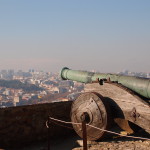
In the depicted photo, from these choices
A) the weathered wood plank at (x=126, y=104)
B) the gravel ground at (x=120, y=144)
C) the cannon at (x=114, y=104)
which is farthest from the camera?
the gravel ground at (x=120, y=144)

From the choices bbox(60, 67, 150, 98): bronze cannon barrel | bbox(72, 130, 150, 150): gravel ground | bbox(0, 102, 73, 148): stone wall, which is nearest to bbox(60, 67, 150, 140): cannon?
bbox(60, 67, 150, 98): bronze cannon barrel

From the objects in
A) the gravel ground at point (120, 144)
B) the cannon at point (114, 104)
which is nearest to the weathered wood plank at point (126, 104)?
the cannon at point (114, 104)

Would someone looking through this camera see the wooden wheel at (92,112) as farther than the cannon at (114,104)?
Yes

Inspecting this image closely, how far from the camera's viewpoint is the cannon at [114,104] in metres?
4.36

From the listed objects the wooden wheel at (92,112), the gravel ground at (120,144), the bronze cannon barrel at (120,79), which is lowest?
the gravel ground at (120,144)

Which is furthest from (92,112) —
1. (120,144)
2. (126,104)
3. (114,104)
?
(120,144)

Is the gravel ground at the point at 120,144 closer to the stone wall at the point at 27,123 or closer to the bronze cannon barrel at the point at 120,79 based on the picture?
the bronze cannon barrel at the point at 120,79

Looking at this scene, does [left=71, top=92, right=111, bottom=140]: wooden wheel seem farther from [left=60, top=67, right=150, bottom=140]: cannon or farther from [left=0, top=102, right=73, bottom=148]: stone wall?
[left=0, top=102, right=73, bottom=148]: stone wall

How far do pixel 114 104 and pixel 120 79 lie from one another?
536mm

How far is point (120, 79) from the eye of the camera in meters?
5.01

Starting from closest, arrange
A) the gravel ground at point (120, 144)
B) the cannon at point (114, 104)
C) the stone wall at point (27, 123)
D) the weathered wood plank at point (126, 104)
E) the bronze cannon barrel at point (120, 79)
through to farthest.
Answer: the weathered wood plank at point (126, 104)
the cannon at point (114, 104)
the bronze cannon barrel at point (120, 79)
the gravel ground at point (120, 144)
the stone wall at point (27, 123)

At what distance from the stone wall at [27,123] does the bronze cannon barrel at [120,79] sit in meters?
0.80

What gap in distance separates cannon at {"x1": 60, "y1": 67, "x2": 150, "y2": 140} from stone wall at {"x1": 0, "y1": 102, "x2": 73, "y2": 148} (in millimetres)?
927

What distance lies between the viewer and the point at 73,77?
643cm
